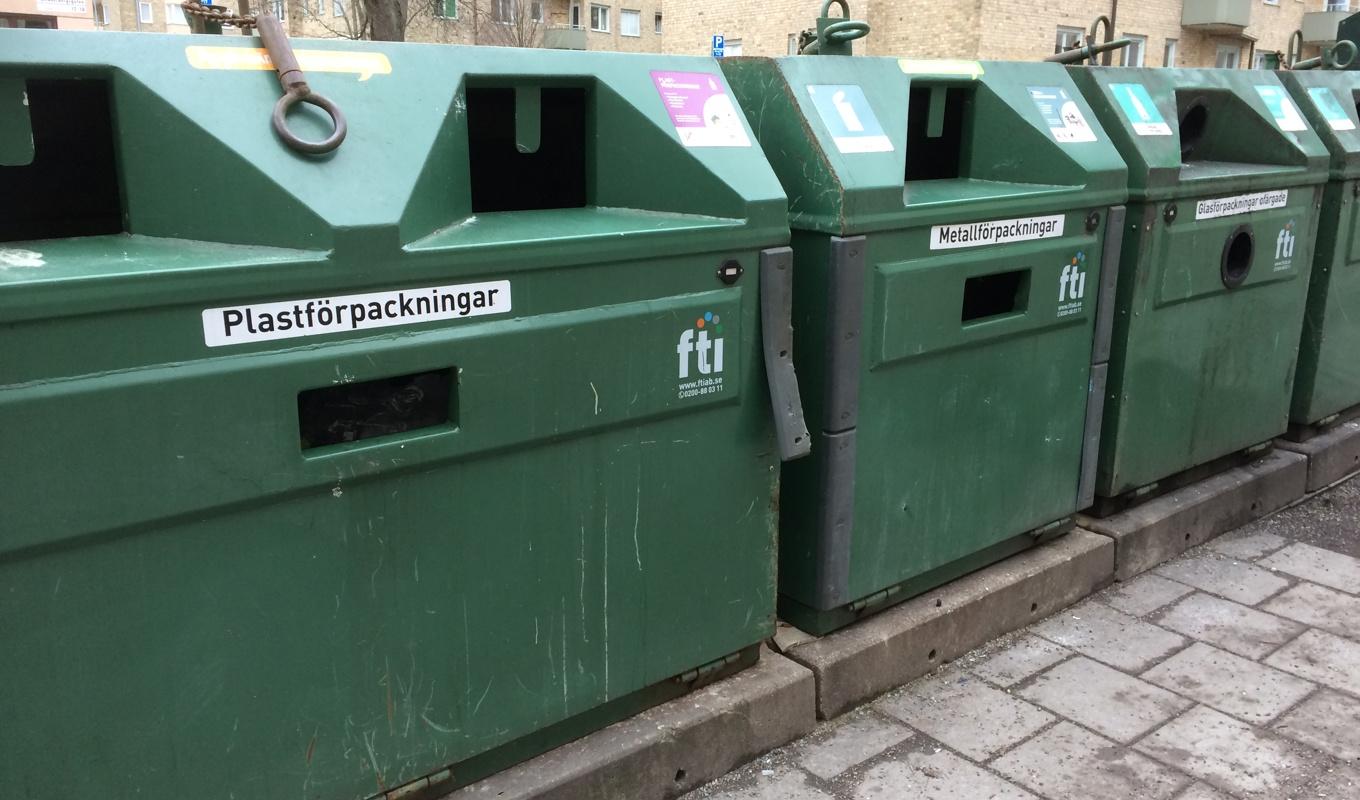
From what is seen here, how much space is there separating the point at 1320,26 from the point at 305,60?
2820 cm

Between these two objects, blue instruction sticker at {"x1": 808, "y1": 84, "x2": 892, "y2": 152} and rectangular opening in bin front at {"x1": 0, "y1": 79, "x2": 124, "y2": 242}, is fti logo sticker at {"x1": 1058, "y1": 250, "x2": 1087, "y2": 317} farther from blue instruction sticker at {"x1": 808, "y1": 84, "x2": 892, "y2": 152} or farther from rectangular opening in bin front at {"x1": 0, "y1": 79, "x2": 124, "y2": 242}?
rectangular opening in bin front at {"x1": 0, "y1": 79, "x2": 124, "y2": 242}

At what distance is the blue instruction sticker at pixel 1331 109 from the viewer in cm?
411

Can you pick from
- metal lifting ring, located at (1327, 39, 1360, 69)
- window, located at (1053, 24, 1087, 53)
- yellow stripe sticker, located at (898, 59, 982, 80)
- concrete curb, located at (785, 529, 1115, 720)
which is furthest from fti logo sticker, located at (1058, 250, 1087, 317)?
window, located at (1053, 24, 1087, 53)

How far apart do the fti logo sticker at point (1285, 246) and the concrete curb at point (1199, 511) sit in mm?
796

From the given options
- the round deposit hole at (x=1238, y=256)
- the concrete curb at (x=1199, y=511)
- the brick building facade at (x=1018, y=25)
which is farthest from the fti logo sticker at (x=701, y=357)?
the brick building facade at (x=1018, y=25)

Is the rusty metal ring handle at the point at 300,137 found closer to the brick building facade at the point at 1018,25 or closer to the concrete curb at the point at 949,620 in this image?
the concrete curb at the point at 949,620

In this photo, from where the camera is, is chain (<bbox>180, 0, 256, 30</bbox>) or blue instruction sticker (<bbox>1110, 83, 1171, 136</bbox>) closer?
chain (<bbox>180, 0, 256, 30</bbox>)

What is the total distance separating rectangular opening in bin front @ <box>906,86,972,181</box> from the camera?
10.2 feet

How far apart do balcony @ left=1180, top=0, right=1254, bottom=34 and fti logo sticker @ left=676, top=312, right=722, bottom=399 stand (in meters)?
22.8

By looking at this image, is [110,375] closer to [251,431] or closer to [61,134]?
[251,431]

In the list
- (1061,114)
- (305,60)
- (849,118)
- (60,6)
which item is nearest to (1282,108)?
(1061,114)

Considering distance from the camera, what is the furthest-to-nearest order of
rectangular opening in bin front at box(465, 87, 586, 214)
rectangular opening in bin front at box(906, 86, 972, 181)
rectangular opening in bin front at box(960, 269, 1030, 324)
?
rectangular opening in bin front at box(906, 86, 972, 181) < rectangular opening in bin front at box(960, 269, 1030, 324) < rectangular opening in bin front at box(465, 87, 586, 214)

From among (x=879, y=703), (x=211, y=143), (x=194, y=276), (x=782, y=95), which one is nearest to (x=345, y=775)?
(x=194, y=276)

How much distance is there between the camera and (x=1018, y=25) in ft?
59.2
